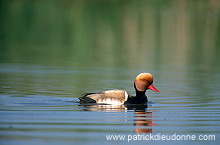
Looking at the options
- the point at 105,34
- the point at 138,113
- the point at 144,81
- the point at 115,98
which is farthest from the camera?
the point at 105,34

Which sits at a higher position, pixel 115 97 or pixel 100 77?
pixel 100 77

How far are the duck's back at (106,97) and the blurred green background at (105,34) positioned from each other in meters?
7.93

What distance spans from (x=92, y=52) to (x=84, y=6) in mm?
29999

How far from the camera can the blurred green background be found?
82.8 ft

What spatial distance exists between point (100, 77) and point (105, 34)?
19689mm

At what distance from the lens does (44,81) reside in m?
Answer: 17.8

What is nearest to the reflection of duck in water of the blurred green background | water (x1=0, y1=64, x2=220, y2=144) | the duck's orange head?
water (x1=0, y1=64, x2=220, y2=144)

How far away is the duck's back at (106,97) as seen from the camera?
47.2ft

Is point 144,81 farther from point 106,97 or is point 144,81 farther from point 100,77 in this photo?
point 100,77

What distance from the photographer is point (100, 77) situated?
1922 cm

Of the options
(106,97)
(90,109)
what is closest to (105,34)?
(106,97)

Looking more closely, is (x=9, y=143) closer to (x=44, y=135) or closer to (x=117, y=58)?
(x=44, y=135)

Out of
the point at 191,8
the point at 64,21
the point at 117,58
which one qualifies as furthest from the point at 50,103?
the point at 191,8

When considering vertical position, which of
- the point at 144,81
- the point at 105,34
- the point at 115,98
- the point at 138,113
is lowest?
the point at 138,113
